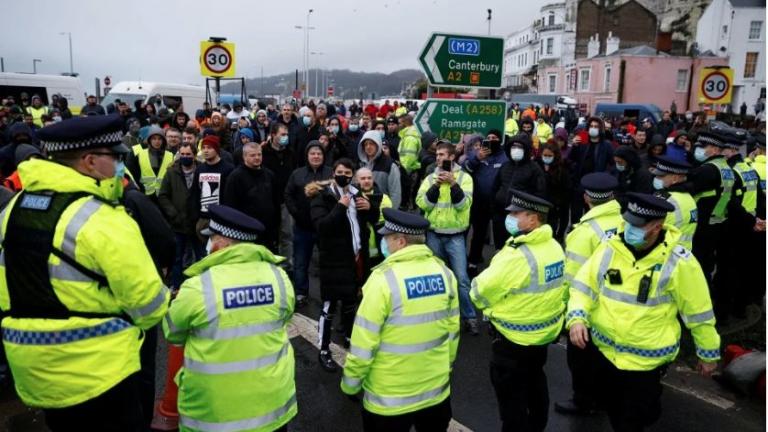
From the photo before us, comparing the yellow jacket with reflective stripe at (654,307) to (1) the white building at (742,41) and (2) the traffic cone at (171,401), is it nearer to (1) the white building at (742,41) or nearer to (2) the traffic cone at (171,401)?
(2) the traffic cone at (171,401)

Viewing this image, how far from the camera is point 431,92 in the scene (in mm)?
6770

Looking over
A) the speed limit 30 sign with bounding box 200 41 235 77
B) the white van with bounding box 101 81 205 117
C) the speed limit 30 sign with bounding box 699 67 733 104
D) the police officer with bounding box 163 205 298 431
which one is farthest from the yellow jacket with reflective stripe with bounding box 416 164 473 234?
the white van with bounding box 101 81 205 117

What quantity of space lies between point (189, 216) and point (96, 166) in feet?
13.0

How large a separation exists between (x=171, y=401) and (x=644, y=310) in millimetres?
3313

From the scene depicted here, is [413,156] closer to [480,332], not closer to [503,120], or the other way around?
[503,120]

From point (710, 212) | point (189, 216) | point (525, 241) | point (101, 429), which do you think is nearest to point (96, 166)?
point (101, 429)

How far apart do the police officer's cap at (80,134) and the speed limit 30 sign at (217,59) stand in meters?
7.36

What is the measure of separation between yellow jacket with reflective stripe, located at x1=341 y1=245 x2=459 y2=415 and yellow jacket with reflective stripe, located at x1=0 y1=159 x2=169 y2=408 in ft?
3.67

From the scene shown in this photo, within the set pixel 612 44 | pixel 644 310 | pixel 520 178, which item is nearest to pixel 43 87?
pixel 520 178

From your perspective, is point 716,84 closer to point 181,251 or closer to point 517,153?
point 517,153

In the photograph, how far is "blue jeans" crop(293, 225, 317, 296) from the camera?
21.6 feet

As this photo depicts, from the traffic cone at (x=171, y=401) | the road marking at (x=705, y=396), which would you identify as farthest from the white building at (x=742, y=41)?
the traffic cone at (x=171, y=401)

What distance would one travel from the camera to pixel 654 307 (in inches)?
134

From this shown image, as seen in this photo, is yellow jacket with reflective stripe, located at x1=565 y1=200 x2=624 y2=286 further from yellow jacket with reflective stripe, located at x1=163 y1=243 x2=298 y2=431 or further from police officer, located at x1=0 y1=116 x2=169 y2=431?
police officer, located at x1=0 y1=116 x2=169 y2=431
